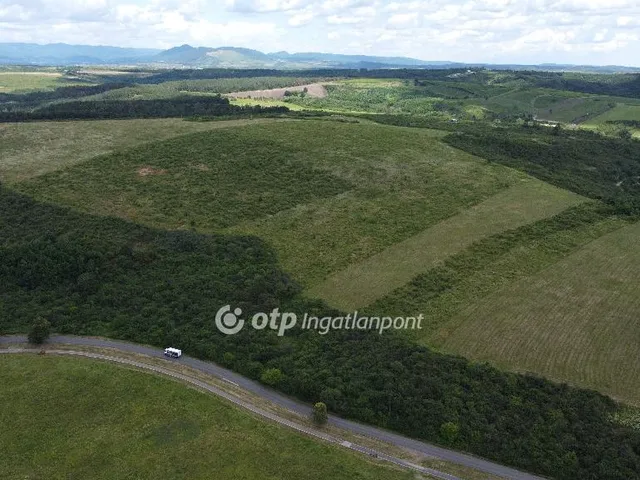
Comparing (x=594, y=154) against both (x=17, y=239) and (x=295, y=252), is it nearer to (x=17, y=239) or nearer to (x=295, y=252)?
(x=295, y=252)

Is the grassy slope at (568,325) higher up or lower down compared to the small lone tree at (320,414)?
higher up

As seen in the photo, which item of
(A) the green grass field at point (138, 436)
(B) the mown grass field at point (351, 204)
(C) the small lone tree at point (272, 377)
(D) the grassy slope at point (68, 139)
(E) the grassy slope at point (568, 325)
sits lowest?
(A) the green grass field at point (138, 436)

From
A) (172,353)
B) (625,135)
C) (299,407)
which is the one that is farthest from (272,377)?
Answer: (625,135)

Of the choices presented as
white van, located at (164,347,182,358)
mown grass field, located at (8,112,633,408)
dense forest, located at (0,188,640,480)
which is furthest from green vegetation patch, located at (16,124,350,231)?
white van, located at (164,347,182,358)

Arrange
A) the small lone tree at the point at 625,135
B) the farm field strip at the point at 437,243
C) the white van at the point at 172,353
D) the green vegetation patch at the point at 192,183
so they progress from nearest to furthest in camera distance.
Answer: the white van at the point at 172,353, the farm field strip at the point at 437,243, the green vegetation patch at the point at 192,183, the small lone tree at the point at 625,135

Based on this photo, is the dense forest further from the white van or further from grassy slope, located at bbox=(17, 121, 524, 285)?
grassy slope, located at bbox=(17, 121, 524, 285)

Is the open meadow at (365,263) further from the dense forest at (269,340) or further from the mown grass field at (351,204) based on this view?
the mown grass field at (351,204)

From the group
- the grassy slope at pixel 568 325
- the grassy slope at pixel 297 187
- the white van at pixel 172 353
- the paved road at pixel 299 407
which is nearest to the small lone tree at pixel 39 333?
the paved road at pixel 299 407

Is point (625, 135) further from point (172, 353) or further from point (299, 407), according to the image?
point (172, 353)
